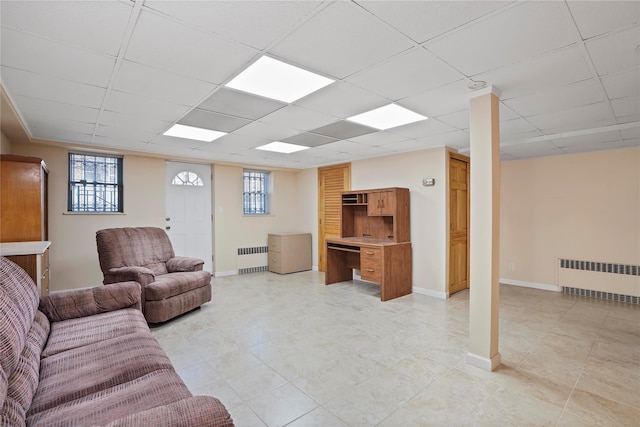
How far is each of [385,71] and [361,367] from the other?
2344mm

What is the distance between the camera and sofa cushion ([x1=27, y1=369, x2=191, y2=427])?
1.22 m

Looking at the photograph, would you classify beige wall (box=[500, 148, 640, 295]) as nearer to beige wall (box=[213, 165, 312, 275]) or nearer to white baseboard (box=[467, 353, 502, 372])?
white baseboard (box=[467, 353, 502, 372])

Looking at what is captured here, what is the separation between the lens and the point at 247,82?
239 centimetres

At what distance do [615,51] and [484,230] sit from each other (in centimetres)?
139

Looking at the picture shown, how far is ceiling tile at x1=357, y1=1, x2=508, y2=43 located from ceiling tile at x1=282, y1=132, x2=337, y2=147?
2372 mm

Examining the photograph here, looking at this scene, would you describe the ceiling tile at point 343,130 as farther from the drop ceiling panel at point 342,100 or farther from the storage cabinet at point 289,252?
the storage cabinet at point 289,252

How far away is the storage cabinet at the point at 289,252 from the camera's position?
6355mm

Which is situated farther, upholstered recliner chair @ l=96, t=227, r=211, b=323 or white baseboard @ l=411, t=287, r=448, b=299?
white baseboard @ l=411, t=287, r=448, b=299

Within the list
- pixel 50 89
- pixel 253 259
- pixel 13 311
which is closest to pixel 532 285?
pixel 253 259

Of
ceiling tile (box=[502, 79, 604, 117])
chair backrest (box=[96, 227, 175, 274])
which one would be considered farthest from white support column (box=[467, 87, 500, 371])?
chair backrest (box=[96, 227, 175, 274])

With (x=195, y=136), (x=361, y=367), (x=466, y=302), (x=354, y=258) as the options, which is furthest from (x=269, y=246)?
(x=361, y=367)

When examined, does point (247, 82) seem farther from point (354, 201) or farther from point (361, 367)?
point (354, 201)

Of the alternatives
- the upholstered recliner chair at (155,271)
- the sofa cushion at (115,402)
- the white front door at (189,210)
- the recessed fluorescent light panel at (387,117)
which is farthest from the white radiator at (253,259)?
the sofa cushion at (115,402)

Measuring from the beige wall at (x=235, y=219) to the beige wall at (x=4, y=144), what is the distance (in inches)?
112
